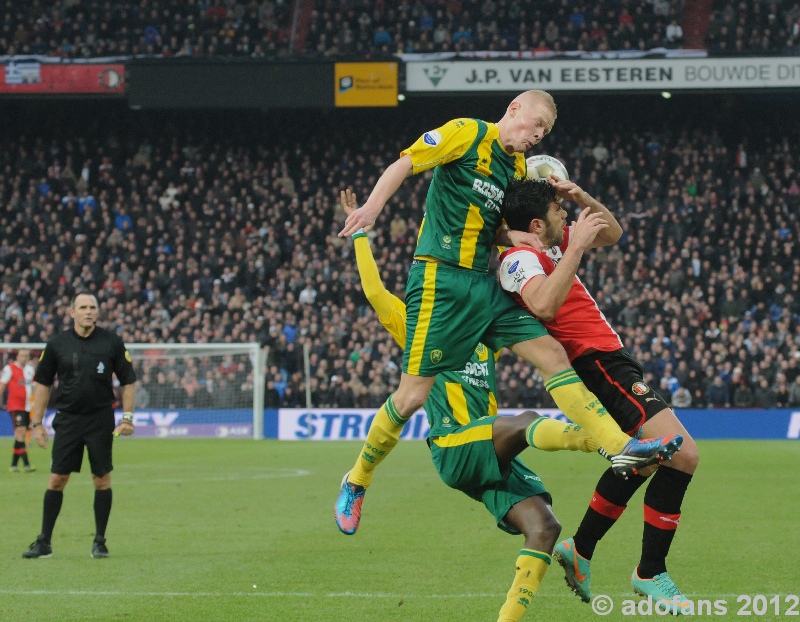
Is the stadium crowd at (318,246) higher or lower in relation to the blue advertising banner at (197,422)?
higher

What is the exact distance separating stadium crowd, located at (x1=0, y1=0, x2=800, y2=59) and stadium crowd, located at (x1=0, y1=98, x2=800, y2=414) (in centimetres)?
248

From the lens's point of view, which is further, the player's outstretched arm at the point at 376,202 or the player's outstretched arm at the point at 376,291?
the player's outstretched arm at the point at 376,291

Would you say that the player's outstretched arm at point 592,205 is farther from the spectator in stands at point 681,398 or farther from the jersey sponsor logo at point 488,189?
the spectator in stands at point 681,398

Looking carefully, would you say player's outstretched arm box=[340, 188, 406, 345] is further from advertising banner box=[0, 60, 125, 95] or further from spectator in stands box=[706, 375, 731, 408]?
advertising banner box=[0, 60, 125, 95]

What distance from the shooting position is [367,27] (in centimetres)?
3450

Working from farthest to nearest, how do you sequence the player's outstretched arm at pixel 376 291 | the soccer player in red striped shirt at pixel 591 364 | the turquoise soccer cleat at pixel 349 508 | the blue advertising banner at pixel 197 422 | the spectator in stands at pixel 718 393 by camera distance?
the blue advertising banner at pixel 197 422, the spectator in stands at pixel 718 393, the player's outstretched arm at pixel 376 291, the turquoise soccer cleat at pixel 349 508, the soccer player in red striped shirt at pixel 591 364

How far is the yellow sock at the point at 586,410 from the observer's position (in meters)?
5.99

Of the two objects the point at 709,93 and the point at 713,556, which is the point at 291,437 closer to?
the point at 709,93

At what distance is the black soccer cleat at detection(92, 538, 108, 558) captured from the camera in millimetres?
10195

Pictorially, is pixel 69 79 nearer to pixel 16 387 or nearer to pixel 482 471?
pixel 16 387

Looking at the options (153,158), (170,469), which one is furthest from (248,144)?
(170,469)

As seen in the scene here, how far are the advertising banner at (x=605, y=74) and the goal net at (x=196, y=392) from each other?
971cm

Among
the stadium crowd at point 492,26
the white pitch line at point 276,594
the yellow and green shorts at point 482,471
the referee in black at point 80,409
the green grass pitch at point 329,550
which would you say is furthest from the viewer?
the stadium crowd at point 492,26

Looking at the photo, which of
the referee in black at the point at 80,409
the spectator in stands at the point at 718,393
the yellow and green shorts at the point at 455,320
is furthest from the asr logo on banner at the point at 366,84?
the yellow and green shorts at the point at 455,320
